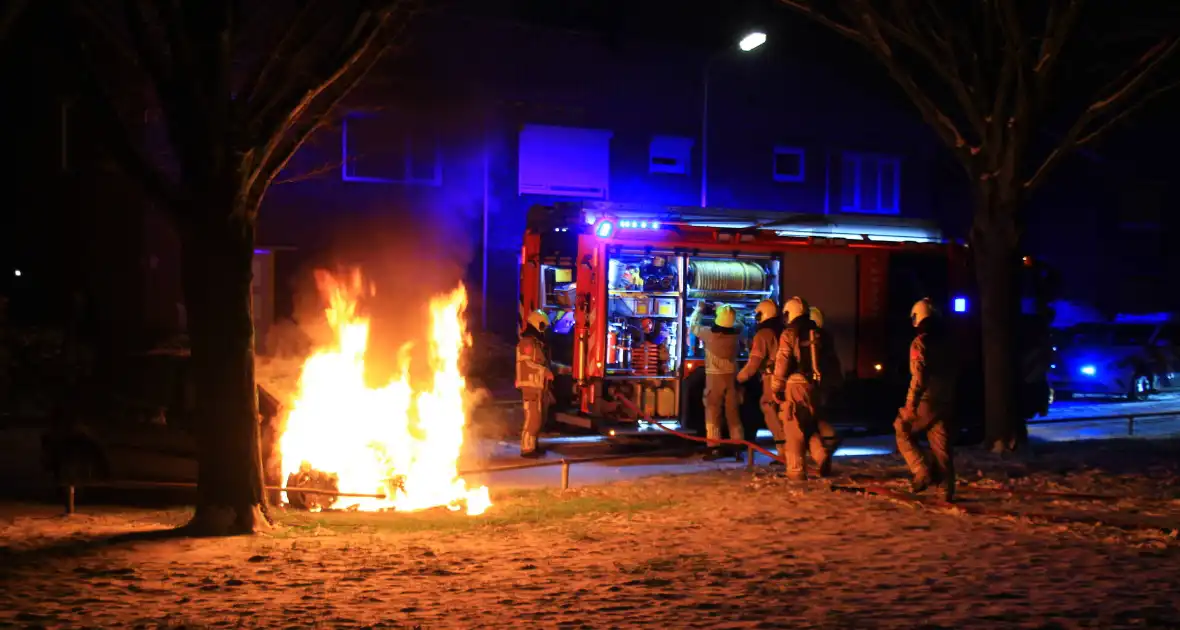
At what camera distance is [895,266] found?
15.0 meters

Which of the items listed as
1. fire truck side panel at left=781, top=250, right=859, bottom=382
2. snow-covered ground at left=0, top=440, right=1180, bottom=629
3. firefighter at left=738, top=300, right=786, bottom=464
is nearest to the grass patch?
snow-covered ground at left=0, top=440, right=1180, bottom=629

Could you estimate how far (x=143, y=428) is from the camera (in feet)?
30.7

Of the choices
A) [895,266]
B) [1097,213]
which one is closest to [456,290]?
[895,266]

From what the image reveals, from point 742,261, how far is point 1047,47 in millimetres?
4487

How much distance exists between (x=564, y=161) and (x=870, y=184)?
29.0ft

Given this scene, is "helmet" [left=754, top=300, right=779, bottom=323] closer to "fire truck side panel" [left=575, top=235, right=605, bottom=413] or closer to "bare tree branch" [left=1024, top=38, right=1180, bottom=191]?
"fire truck side panel" [left=575, top=235, right=605, bottom=413]

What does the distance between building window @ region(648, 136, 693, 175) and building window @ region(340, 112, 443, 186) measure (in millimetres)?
5477

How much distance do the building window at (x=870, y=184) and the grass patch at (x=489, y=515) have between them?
19562 millimetres

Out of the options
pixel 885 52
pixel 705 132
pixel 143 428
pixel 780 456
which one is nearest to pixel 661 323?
pixel 780 456

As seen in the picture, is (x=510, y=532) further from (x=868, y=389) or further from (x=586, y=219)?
(x=868, y=389)

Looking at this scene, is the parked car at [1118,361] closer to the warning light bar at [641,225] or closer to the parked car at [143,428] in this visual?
the warning light bar at [641,225]

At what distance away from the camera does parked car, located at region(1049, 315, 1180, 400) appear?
2197cm

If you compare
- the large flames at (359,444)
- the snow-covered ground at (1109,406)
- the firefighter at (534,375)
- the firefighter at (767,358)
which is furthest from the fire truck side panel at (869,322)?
the large flames at (359,444)

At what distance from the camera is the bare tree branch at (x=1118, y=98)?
12.3 meters
